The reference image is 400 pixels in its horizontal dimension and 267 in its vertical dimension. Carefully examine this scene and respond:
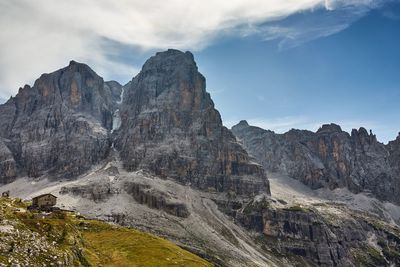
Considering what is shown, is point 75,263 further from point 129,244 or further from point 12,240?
point 129,244

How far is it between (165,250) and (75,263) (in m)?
85.3

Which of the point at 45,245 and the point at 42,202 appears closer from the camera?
the point at 45,245

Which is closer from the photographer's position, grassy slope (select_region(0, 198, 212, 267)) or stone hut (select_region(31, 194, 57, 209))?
grassy slope (select_region(0, 198, 212, 267))

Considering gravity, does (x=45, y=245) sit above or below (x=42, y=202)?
below

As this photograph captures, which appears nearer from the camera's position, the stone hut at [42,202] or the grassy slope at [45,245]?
the grassy slope at [45,245]

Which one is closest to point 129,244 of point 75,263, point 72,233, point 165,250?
point 165,250

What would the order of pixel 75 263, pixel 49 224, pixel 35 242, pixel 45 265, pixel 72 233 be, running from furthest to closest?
pixel 72 233 → pixel 49 224 → pixel 75 263 → pixel 35 242 → pixel 45 265

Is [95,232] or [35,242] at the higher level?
[35,242]

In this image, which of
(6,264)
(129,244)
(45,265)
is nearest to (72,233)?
(45,265)

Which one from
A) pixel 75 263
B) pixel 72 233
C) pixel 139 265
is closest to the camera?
pixel 75 263

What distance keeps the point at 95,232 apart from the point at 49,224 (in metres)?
102

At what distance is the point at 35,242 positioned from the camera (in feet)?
255

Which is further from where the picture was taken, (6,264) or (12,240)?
(12,240)

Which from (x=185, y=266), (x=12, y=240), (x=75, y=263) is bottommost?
(x=185, y=266)
